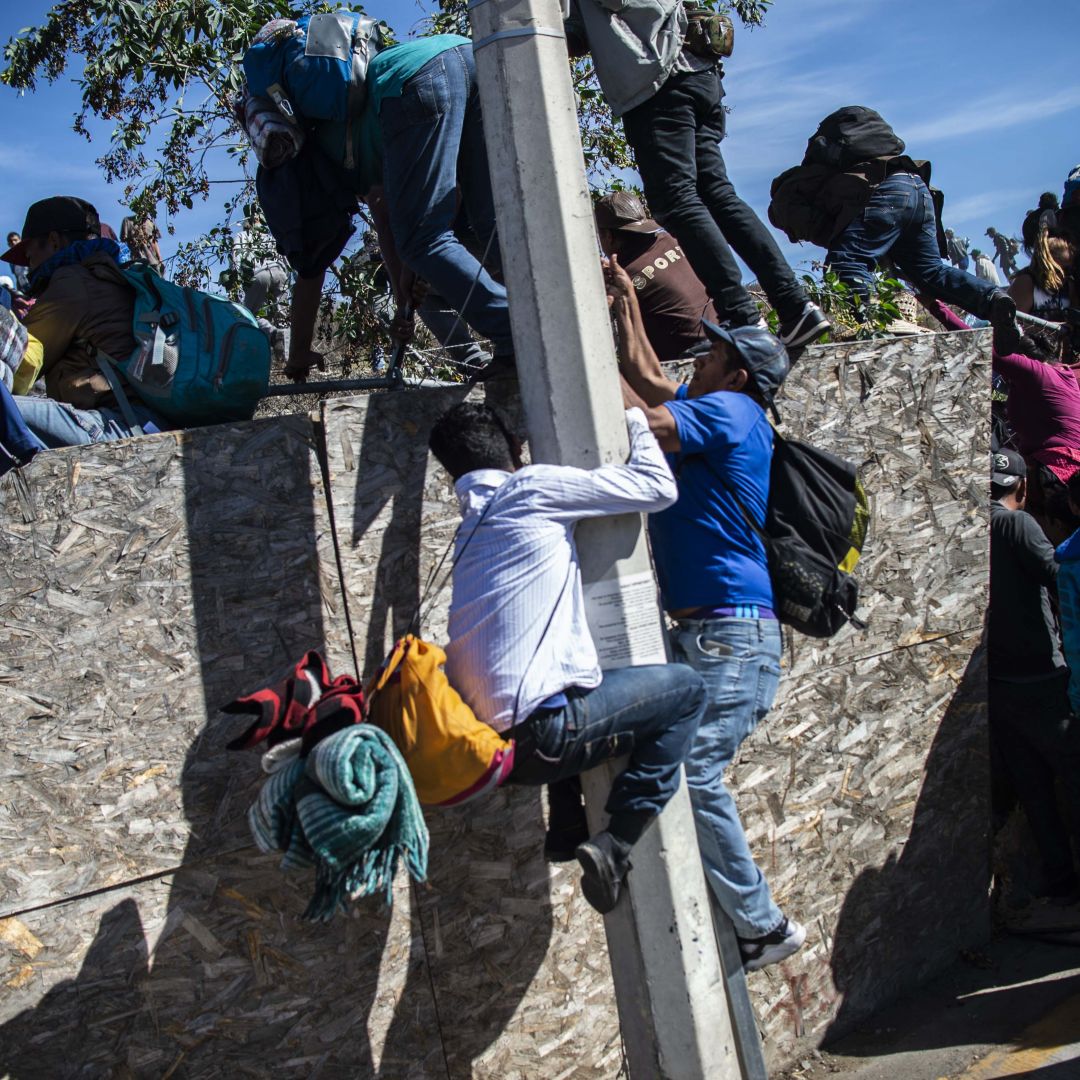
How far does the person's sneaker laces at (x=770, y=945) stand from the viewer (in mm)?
3646

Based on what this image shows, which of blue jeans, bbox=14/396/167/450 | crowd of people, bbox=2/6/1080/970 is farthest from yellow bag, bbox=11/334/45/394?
blue jeans, bbox=14/396/167/450

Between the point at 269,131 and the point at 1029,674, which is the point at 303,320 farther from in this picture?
the point at 1029,674

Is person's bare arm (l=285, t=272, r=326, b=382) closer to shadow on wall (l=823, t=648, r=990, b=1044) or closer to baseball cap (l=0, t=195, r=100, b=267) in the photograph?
baseball cap (l=0, t=195, r=100, b=267)

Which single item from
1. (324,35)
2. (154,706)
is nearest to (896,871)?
(154,706)

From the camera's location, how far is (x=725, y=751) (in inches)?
145

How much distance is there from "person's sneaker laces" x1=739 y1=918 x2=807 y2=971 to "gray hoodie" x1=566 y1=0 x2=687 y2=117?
10.4 ft

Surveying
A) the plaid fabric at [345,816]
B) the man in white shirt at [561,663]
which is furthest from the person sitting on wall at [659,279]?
the plaid fabric at [345,816]

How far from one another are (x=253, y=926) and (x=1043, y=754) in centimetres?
404

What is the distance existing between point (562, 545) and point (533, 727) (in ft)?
1.64

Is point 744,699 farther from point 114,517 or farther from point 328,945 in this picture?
point 114,517

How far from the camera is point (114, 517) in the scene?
3.65 meters

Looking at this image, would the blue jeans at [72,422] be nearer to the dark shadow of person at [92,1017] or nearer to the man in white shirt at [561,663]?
the man in white shirt at [561,663]

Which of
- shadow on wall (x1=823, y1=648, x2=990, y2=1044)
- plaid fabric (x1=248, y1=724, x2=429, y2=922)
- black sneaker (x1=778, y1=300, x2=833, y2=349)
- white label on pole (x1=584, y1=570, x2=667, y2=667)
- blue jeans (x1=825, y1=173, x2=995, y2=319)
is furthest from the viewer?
blue jeans (x1=825, y1=173, x2=995, y2=319)

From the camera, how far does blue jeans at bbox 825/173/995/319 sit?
6090mm
